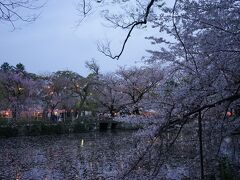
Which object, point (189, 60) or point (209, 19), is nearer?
point (209, 19)

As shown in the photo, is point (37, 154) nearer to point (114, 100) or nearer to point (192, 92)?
point (192, 92)

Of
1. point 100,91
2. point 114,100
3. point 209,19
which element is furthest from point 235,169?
point 100,91

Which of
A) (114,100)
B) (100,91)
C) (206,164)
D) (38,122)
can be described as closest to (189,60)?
(206,164)

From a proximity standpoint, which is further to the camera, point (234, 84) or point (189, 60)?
point (189, 60)

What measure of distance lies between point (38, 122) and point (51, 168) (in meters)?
18.7

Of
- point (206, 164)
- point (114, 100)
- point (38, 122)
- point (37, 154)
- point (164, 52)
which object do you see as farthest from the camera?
point (114, 100)

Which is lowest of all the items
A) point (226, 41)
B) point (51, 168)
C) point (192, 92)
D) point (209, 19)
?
point (51, 168)

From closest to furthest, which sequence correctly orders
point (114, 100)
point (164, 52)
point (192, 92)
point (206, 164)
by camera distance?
point (192, 92), point (164, 52), point (206, 164), point (114, 100)

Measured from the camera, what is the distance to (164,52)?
7297 millimetres

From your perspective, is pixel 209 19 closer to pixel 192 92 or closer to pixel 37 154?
pixel 192 92

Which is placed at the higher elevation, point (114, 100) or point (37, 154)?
point (114, 100)

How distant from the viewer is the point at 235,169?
8.00m

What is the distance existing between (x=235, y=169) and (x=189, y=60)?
3.12 meters

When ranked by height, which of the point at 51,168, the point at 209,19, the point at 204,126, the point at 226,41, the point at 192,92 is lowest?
the point at 51,168
